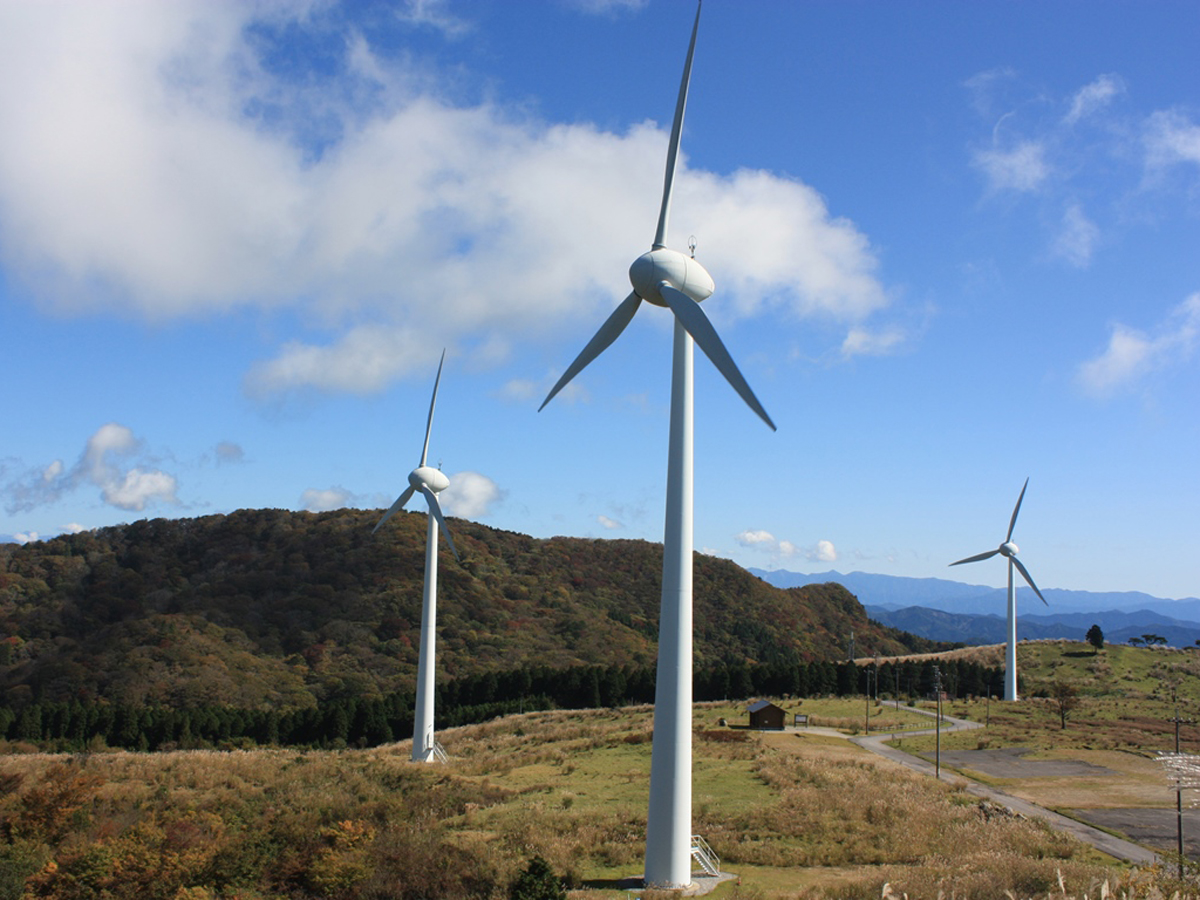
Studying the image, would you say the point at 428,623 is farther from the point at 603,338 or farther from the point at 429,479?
the point at 603,338

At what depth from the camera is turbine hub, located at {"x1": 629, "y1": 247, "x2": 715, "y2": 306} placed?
2377 centimetres

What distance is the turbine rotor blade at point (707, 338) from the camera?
20.6 meters

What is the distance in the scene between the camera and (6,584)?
4530 inches

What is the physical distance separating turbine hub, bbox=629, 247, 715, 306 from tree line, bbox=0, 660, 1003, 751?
58.3 metres

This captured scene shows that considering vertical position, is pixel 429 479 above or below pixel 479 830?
above

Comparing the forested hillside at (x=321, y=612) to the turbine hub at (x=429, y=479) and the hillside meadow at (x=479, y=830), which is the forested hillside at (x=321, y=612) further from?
the hillside meadow at (x=479, y=830)

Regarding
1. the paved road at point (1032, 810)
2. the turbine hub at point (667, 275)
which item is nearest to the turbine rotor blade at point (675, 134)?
the turbine hub at point (667, 275)

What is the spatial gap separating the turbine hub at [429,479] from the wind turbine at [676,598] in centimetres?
3142

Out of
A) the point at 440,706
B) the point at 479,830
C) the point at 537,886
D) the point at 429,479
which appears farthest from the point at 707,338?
the point at 440,706

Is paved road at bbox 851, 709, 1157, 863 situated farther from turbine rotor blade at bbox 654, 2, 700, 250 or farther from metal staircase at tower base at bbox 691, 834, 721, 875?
turbine rotor blade at bbox 654, 2, 700, 250

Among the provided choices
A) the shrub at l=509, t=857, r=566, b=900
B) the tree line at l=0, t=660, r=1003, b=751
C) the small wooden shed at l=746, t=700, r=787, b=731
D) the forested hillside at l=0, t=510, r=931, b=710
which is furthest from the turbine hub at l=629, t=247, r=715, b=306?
the forested hillside at l=0, t=510, r=931, b=710

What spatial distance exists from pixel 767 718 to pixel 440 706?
38446mm

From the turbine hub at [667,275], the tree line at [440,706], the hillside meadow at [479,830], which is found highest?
the turbine hub at [667,275]

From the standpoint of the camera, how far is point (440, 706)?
85.9 meters
